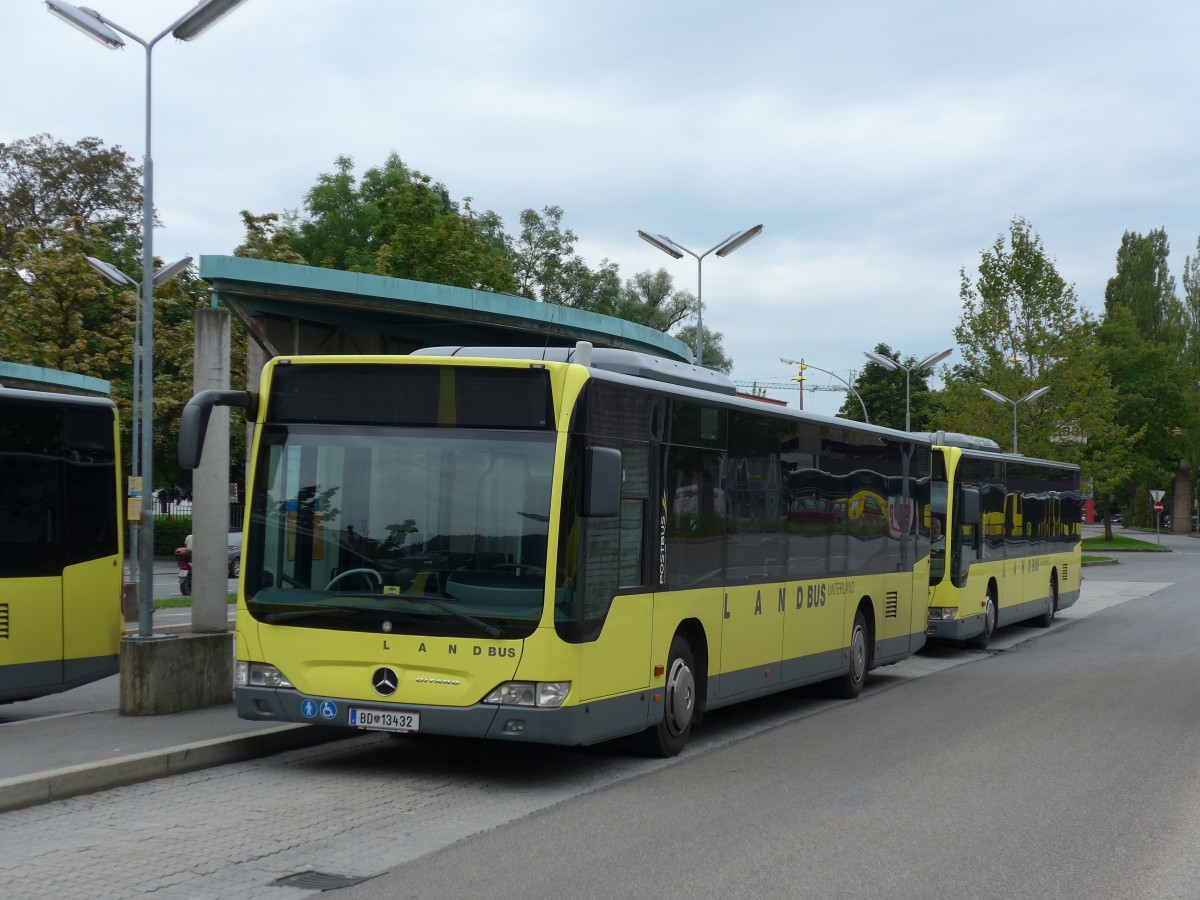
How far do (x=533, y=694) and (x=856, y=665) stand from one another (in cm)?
719

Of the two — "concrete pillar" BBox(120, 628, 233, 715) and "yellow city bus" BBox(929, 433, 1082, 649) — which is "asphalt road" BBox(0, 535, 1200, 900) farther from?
"yellow city bus" BBox(929, 433, 1082, 649)

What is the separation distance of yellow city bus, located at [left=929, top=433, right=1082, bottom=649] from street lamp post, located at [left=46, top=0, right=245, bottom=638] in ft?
33.1

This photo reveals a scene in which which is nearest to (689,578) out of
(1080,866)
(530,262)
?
(1080,866)

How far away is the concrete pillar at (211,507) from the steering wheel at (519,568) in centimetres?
415

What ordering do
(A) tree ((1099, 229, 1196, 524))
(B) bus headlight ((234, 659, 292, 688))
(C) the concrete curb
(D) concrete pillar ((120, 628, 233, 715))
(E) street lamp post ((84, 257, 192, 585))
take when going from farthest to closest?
(A) tree ((1099, 229, 1196, 524)), (E) street lamp post ((84, 257, 192, 585)), (D) concrete pillar ((120, 628, 233, 715)), (B) bus headlight ((234, 659, 292, 688)), (C) the concrete curb

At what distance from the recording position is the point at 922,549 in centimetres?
1778

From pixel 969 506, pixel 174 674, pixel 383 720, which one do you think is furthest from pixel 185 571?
pixel 383 720

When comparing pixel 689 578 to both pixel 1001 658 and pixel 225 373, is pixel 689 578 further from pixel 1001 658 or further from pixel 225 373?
pixel 1001 658

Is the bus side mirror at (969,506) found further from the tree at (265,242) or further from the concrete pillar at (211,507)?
the tree at (265,242)

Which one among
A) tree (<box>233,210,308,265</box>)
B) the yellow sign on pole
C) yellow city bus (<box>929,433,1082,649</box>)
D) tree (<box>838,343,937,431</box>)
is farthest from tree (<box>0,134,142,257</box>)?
tree (<box>838,343,937,431</box>)

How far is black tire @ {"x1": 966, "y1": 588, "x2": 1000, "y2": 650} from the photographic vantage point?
872 inches

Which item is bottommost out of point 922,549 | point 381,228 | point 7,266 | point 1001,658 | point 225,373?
point 1001,658

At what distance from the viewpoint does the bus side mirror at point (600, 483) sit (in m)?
9.20

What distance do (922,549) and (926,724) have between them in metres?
5.01
